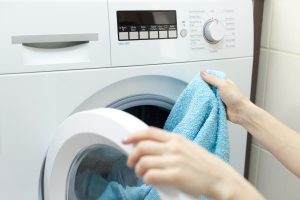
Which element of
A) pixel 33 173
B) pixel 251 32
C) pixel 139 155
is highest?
pixel 251 32

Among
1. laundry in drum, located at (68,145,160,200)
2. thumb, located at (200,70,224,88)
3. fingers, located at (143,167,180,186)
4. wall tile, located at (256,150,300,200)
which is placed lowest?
wall tile, located at (256,150,300,200)

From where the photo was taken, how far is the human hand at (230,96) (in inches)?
28.8

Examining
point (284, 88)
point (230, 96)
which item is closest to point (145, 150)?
point (230, 96)

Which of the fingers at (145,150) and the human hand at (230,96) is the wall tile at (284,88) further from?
the fingers at (145,150)

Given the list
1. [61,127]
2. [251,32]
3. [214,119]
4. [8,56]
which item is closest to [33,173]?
[61,127]

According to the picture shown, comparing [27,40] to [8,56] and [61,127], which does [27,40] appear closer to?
[8,56]

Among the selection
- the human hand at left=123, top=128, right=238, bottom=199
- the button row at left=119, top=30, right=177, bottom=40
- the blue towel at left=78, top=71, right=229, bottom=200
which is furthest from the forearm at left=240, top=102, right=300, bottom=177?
the human hand at left=123, top=128, right=238, bottom=199

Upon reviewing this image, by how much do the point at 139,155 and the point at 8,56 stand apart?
0.28 m

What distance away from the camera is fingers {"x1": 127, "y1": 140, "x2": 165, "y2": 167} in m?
0.47

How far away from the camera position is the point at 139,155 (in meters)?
0.48

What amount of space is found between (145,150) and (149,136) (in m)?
0.02

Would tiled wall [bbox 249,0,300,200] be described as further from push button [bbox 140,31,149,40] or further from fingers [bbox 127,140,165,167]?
fingers [bbox 127,140,165,167]

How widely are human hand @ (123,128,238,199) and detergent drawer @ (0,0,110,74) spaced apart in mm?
236

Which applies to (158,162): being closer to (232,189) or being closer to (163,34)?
(232,189)
